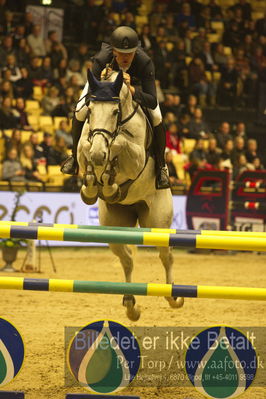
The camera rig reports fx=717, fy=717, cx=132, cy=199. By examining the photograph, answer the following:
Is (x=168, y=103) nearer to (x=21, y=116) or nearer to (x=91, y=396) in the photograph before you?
(x=21, y=116)

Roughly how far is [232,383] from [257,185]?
391 inches

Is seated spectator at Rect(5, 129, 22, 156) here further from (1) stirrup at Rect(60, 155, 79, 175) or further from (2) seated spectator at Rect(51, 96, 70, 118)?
(1) stirrup at Rect(60, 155, 79, 175)

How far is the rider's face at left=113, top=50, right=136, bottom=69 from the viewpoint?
6.28 metres

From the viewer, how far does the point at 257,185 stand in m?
14.5

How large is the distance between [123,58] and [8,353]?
2822mm

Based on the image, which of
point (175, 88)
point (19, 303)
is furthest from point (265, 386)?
point (175, 88)

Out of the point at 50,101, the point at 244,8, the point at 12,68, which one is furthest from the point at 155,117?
the point at 244,8

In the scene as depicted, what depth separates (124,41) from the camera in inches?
243

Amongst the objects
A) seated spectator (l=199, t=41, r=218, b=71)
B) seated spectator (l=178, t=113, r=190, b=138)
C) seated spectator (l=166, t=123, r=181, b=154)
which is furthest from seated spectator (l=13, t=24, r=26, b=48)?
seated spectator (l=199, t=41, r=218, b=71)

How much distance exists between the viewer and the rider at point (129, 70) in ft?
20.4

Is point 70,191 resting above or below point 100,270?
above

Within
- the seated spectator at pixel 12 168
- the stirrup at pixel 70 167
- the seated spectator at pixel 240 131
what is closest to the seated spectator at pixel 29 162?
the seated spectator at pixel 12 168

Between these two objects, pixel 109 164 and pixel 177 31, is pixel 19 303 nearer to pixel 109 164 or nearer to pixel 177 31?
pixel 109 164

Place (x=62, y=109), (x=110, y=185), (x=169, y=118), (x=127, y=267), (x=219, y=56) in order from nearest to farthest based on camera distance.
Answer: (x=110, y=185) < (x=127, y=267) < (x=62, y=109) < (x=169, y=118) < (x=219, y=56)
